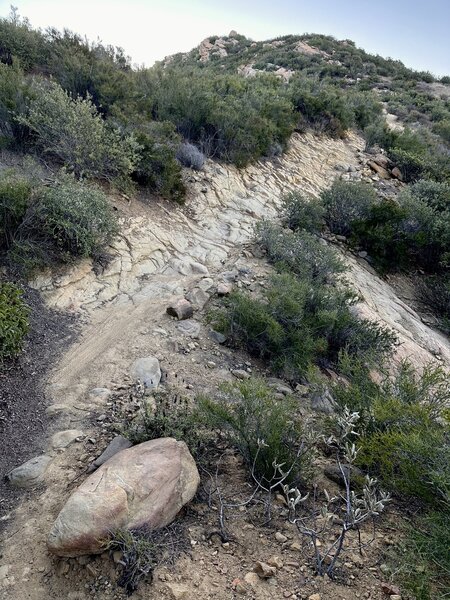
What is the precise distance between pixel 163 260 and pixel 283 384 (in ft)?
10.6

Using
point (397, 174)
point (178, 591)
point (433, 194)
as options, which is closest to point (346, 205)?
point (433, 194)

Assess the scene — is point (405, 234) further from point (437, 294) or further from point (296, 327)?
point (296, 327)

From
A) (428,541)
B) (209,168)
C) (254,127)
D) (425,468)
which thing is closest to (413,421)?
(425,468)

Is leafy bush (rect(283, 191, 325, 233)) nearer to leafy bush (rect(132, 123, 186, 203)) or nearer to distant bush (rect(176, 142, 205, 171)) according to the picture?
distant bush (rect(176, 142, 205, 171))

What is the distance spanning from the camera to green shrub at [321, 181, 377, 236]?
9703 millimetres

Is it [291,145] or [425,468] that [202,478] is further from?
[291,145]

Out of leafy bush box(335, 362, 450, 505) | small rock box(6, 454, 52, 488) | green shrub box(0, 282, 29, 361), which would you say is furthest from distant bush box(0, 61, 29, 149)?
leafy bush box(335, 362, 450, 505)

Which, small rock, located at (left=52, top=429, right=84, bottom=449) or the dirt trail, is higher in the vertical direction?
the dirt trail

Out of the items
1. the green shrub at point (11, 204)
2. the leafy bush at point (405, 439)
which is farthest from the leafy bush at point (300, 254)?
the green shrub at point (11, 204)

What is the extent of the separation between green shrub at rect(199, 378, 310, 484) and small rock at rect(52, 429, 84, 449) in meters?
1.20

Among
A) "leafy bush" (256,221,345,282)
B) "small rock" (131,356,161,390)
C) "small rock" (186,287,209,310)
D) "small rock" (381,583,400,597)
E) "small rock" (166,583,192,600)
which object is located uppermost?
"leafy bush" (256,221,345,282)

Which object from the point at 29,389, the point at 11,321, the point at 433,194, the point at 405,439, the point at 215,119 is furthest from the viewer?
the point at 433,194

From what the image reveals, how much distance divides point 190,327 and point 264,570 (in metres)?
3.43

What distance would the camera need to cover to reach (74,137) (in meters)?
7.35
